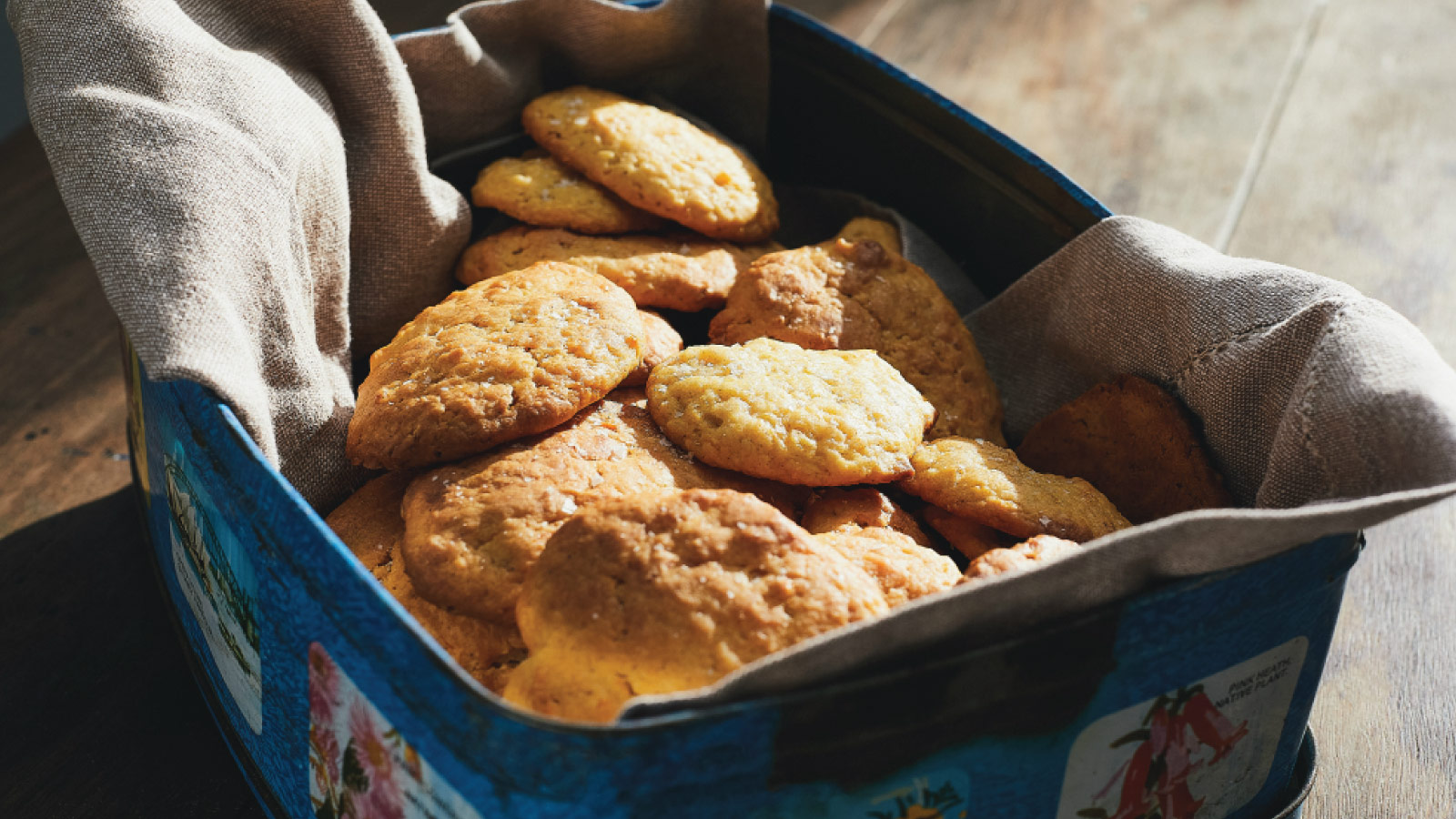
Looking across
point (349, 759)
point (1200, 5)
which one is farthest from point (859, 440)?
point (1200, 5)

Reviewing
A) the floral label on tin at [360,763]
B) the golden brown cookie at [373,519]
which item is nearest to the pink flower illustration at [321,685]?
the floral label on tin at [360,763]

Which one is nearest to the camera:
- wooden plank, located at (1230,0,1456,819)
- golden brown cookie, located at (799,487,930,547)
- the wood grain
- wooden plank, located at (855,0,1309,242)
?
golden brown cookie, located at (799,487,930,547)

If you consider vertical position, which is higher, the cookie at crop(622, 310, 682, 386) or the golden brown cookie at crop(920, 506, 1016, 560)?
the cookie at crop(622, 310, 682, 386)

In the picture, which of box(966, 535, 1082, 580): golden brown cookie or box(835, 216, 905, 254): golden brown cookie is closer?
box(966, 535, 1082, 580): golden brown cookie

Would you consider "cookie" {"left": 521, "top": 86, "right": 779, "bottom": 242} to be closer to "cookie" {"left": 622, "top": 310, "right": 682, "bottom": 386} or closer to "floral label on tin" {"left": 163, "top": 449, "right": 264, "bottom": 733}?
"cookie" {"left": 622, "top": 310, "right": 682, "bottom": 386}

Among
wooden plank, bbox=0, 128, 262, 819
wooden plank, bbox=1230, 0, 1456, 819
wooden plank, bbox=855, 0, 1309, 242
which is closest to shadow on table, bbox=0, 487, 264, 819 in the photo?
wooden plank, bbox=0, 128, 262, 819

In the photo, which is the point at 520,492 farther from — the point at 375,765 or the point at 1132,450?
the point at 1132,450

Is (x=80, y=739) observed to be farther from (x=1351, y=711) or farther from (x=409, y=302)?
(x=1351, y=711)

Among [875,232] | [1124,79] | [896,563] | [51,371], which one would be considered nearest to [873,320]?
[875,232]

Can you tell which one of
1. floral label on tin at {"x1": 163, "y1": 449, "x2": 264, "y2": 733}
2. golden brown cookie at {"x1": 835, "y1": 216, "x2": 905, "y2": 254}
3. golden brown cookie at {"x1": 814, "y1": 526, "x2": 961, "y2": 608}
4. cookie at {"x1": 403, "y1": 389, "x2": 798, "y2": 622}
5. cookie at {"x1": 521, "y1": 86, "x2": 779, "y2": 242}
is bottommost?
floral label on tin at {"x1": 163, "y1": 449, "x2": 264, "y2": 733}
